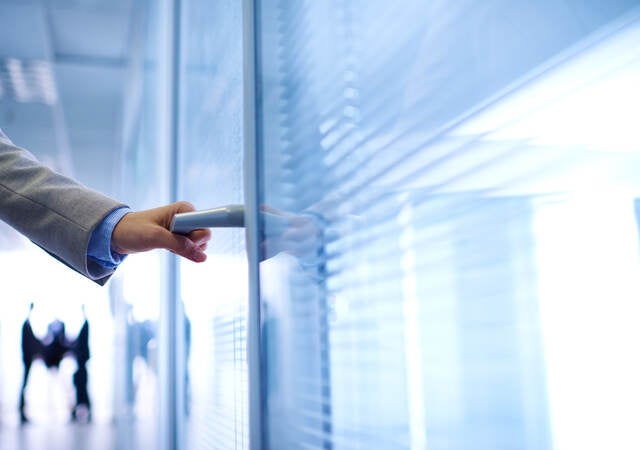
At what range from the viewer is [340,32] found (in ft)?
1.90

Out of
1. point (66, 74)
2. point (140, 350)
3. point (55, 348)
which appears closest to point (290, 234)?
point (140, 350)

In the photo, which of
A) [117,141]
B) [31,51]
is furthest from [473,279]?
[117,141]

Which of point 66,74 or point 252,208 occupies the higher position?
point 66,74

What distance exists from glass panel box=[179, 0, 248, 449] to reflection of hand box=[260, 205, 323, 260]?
16 cm

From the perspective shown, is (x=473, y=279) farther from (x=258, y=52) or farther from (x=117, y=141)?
(x=117, y=141)

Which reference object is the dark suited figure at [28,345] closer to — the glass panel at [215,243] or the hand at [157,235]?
the glass panel at [215,243]

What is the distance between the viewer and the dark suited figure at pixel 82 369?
22.4 ft

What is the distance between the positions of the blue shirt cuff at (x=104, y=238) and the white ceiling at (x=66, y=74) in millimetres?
2582

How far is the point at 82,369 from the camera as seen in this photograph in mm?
7094

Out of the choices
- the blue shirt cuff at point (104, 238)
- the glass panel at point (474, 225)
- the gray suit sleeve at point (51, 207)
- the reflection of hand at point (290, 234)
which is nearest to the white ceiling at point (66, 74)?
the gray suit sleeve at point (51, 207)

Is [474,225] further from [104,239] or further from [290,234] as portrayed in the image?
[104,239]

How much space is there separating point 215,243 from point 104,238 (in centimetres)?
24

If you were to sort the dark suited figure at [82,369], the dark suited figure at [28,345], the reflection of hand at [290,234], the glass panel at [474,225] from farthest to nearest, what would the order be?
the dark suited figure at [28,345], the dark suited figure at [82,369], the reflection of hand at [290,234], the glass panel at [474,225]

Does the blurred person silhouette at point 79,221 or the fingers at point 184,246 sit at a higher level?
the blurred person silhouette at point 79,221
